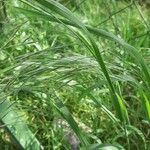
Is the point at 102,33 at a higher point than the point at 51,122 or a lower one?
higher

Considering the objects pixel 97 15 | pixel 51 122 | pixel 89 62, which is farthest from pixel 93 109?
pixel 97 15

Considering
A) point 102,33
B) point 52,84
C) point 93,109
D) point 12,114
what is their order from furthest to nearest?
1. point 93,109
2. point 12,114
3. point 52,84
4. point 102,33

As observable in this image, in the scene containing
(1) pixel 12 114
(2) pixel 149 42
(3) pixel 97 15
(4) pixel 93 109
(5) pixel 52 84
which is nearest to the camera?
(5) pixel 52 84

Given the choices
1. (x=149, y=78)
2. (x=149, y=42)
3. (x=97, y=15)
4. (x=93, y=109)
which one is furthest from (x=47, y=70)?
(x=97, y=15)

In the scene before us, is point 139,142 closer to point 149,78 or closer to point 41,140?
point 41,140

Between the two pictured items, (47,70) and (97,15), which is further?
(97,15)

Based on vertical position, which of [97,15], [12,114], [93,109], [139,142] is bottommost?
[139,142]

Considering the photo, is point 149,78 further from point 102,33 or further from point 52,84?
point 52,84
